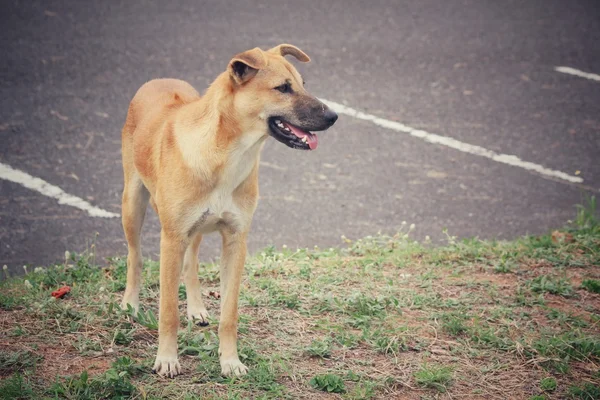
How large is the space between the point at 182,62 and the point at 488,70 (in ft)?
11.7

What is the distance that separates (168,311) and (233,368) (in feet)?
1.61

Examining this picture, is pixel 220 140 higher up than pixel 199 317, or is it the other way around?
pixel 220 140

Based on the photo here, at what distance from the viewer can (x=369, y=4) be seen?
10883 millimetres

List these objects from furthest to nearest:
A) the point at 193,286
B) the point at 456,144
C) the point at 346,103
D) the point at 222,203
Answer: the point at 346,103 → the point at 456,144 → the point at 193,286 → the point at 222,203

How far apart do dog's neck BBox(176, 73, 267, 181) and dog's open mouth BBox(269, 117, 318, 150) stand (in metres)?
0.09

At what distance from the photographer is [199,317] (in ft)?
17.0

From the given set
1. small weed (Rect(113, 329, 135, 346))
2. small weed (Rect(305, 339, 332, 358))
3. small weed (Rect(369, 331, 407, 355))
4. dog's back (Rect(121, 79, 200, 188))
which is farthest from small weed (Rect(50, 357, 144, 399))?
small weed (Rect(369, 331, 407, 355))

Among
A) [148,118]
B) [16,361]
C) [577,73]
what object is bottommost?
[16,361]

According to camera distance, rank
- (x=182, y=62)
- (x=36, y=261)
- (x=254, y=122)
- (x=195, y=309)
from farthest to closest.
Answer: (x=182, y=62) → (x=36, y=261) → (x=195, y=309) → (x=254, y=122)

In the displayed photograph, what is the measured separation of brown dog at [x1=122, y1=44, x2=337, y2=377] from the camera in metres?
4.27

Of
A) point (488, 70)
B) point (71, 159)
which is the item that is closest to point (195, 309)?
point (71, 159)

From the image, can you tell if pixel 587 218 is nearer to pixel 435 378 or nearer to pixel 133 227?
pixel 435 378

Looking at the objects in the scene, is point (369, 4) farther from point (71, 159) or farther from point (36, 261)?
point (36, 261)

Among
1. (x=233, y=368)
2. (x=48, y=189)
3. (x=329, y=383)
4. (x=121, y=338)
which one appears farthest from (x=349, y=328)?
(x=48, y=189)
